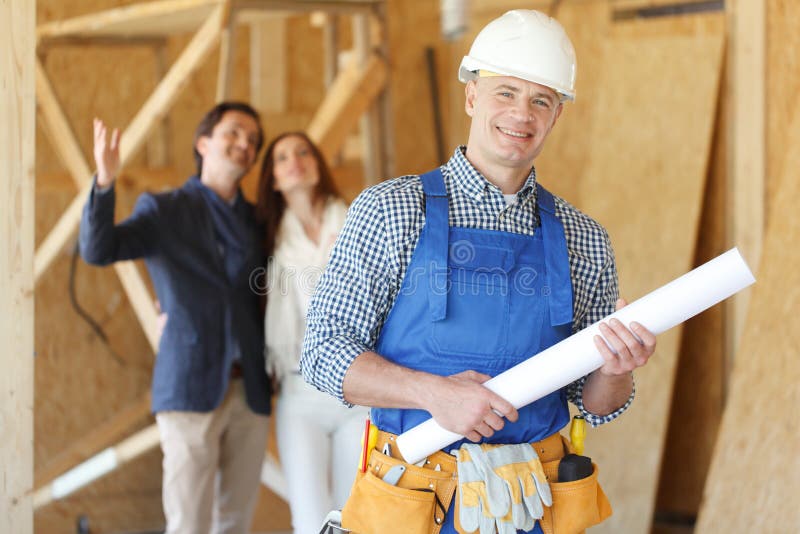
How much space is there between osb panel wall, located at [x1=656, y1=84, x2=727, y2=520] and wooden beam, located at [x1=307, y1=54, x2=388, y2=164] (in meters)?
1.45

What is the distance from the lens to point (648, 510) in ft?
14.2

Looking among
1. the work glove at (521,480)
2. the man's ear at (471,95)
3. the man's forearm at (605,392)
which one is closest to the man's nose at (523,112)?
the man's ear at (471,95)

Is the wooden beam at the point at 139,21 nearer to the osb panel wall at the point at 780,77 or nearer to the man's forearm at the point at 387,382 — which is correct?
the osb panel wall at the point at 780,77

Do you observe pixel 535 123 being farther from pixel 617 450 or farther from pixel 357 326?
pixel 617 450

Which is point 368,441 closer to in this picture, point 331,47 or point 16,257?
point 16,257

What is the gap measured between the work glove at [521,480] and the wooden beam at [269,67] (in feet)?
12.5

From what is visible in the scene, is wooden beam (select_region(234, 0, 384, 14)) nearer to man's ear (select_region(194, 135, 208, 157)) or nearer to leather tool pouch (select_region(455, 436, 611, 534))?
man's ear (select_region(194, 135, 208, 157))

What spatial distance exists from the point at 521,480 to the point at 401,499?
0.24 metres

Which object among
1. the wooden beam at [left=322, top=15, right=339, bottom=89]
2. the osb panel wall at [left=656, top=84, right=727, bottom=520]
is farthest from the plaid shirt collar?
the wooden beam at [left=322, top=15, right=339, bottom=89]

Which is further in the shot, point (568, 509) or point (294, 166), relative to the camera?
point (294, 166)

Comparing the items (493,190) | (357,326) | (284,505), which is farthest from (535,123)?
(284,505)

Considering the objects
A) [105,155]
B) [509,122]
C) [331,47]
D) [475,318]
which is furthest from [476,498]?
[331,47]

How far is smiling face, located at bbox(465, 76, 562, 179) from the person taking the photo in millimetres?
2088

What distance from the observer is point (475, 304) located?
2033 millimetres
